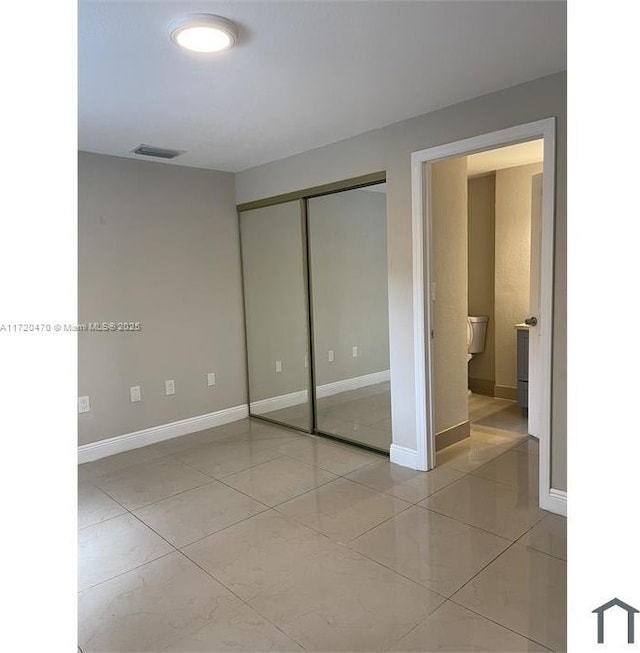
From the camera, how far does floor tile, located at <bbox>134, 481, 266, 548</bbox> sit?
2602 mm

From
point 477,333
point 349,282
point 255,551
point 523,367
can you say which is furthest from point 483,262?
point 255,551

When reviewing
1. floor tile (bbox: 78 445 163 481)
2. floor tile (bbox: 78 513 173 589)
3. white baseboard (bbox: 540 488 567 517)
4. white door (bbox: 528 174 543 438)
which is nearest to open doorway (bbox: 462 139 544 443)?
white door (bbox: 528 174 543 438)

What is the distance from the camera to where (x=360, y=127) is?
3.25m

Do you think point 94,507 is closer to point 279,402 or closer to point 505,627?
point 279,402

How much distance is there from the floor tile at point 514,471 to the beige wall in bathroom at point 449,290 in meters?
0.45

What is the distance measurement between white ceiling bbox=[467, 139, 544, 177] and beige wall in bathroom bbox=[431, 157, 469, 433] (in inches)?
25.7

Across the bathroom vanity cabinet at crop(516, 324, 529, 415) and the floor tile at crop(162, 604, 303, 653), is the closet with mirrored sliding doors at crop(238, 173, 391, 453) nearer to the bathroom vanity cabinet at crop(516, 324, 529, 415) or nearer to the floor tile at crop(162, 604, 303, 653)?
the bathroom vanity cabinet at crop(516, 324, 529, 415)

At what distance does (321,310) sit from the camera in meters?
4.00

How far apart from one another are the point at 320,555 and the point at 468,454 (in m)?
1.63

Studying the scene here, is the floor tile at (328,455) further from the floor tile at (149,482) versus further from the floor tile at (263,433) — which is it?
the floor tile at (149,482)
